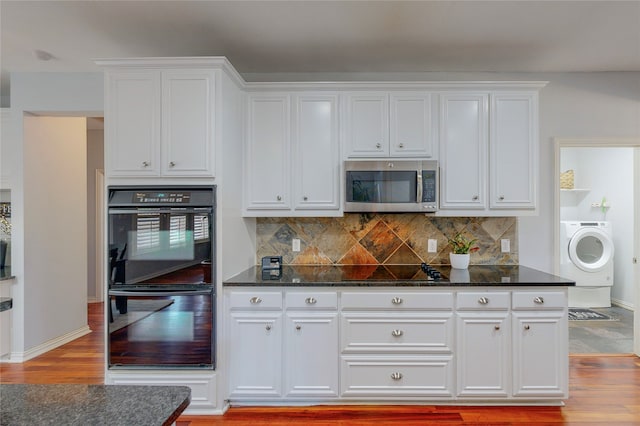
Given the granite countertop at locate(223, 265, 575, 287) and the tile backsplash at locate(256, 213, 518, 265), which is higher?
the tile backsplash at locate(256, 213, 518, 265)

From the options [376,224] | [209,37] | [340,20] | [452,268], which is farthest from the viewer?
[376,224]

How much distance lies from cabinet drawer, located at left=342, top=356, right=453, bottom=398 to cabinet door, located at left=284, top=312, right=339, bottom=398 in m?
0.12

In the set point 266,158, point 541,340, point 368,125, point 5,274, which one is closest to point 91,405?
point 266,158

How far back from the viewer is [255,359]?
103 inches

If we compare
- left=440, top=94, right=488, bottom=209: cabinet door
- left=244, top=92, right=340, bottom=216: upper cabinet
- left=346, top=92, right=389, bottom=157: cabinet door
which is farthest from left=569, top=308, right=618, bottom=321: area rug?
left=244, top=92, right=340, bottom=216: upper cabinet

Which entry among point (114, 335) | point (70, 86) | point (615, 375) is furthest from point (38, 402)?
point (615, 375)

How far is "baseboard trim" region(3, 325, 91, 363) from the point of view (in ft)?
11.7

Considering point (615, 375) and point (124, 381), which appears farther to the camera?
point (615, 375)

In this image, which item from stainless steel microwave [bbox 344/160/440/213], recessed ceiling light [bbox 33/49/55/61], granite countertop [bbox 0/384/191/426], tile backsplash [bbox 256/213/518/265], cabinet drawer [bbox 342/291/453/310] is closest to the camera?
granite countertop [bbox 0/384/191/426]

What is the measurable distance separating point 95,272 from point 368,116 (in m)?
5.16

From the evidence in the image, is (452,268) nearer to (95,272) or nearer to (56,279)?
(56,279)

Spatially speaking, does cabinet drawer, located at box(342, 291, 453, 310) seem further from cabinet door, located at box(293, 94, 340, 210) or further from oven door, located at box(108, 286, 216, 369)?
oven door, located at box(108, 286, 216, 369)

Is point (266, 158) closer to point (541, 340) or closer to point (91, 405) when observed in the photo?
point (91, 405)

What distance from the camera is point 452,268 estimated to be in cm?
321
